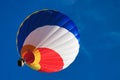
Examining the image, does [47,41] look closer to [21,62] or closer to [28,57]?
[28,57]

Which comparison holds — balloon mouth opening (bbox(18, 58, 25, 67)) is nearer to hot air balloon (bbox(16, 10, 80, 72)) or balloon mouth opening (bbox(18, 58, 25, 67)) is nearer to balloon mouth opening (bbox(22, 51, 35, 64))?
hot air balloon (bbox(16, 10, 80, 72))

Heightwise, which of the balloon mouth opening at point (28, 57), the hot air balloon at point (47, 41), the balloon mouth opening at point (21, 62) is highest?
the hot air balloon at point (47, 41)

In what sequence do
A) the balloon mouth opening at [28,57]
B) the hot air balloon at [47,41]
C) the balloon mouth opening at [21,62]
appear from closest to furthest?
1. the balloon mouth opening at [21,62]
2. the balloon mouth opening at [28,57]
3. the hot air balloon at [47,41]

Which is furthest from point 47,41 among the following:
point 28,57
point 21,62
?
point 21,62

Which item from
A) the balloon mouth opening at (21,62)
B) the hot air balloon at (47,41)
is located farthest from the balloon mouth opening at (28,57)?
the balloon mouth opening at (21,62)

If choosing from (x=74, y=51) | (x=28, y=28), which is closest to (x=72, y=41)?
(x=74, y=51)

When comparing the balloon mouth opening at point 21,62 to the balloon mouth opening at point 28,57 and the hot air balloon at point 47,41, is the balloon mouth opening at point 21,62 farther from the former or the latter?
the balloon mouth opening at point 28,57

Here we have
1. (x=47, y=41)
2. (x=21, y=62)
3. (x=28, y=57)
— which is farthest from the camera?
(x=47, y=41)

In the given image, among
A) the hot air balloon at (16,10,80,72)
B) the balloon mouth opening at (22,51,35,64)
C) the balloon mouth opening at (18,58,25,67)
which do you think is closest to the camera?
the balloon mouth opening at (18,58,25,67)

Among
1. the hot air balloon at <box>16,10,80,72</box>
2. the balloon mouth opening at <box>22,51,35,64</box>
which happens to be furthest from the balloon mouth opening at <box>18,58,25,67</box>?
the balloon mouth opening at <box>22,51,35,64</box>
